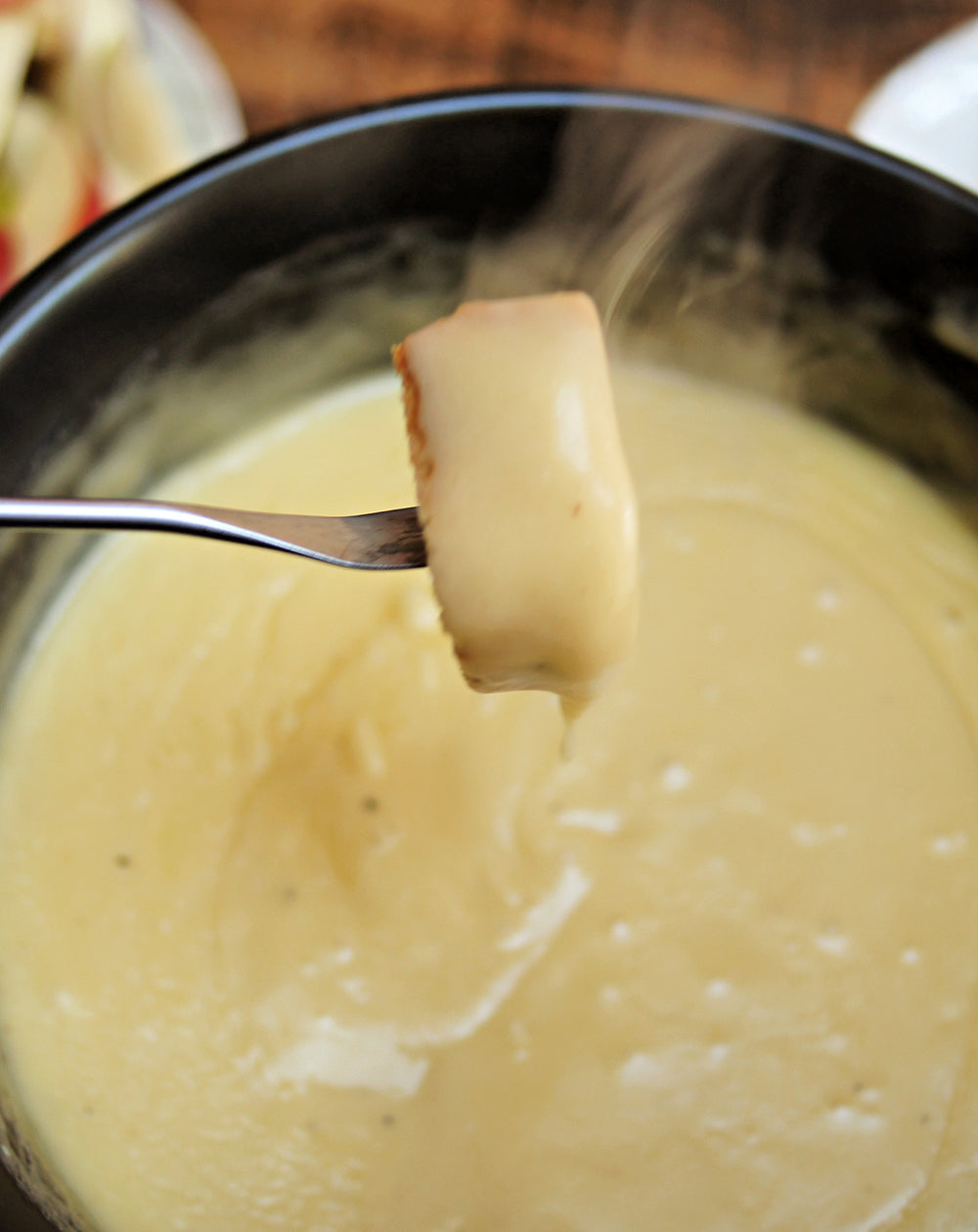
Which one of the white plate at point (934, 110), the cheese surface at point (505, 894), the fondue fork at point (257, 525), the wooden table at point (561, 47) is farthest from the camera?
the wooden table at point (561, 47)

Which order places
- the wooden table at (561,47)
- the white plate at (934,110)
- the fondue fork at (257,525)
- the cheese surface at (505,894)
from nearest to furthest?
the fondue fork at (257,525) < the cheese surface at (505,894) < the white plate at (934,110) < the wooden table at (561,47)

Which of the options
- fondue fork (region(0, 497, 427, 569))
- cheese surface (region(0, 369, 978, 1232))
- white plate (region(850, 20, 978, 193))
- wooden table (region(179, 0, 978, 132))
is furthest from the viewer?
wooden table (region(179, 0, 978, 132))

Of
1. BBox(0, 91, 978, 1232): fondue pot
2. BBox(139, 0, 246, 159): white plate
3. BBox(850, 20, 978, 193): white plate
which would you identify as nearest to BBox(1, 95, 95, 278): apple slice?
BBox(139, 0, 246, 159): white plate

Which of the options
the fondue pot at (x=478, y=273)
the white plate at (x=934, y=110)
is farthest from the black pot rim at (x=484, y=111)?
the white plate at (x=934, y=110)

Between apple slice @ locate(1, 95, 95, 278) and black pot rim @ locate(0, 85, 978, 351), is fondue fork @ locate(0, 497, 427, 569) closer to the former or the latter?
black pot rim @ locate(0, 85, 978, 351)

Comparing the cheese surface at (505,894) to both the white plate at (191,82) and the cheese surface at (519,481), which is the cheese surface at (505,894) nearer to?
the cheese surface at (519,481)

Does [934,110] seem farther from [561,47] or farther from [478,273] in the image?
[478,273]

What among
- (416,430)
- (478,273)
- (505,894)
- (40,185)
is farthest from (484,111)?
(505,894)
